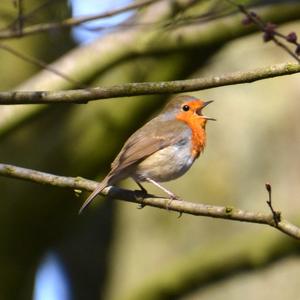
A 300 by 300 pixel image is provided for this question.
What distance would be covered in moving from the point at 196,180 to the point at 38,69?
5.85 feet

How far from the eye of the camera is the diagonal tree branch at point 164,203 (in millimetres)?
3590

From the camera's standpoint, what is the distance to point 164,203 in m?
3.92

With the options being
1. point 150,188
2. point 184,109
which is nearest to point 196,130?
point 184,109

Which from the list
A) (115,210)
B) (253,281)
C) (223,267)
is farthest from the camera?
(115,210)

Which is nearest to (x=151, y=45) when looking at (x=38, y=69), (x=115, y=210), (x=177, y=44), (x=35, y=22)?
(x=177, y=44)

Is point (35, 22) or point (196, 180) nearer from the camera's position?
point (35, 22)

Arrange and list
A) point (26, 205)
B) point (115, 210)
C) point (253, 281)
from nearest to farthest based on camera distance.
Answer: point (26, 205) < point (253, 281) < point (115, 210)

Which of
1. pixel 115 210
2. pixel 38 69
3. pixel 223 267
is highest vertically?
pixel 38 69

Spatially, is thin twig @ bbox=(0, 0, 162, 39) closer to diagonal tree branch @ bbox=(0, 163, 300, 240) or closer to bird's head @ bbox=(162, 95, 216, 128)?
bird's head @ bbox=(162, 95, 216, 128)

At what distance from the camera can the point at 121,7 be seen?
5223 millimetres

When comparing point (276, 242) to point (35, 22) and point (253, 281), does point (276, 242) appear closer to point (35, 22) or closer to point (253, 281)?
point (253, 281)

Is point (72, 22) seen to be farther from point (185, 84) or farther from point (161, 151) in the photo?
point (185, 84)

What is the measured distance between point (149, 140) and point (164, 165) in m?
0.18

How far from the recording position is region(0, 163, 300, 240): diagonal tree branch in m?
3.59
